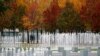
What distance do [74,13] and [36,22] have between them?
5.73 metres

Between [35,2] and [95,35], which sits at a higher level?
[35,2]

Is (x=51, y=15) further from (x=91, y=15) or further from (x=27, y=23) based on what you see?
(x=91, y=15)

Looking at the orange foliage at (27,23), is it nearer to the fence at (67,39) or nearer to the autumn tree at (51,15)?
the fence at (67,39)

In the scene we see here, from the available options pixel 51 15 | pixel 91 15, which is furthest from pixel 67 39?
pixel 91 15

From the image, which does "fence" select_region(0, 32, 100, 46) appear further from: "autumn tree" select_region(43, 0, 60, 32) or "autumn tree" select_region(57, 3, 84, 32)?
"autumn tree" select_region(43, 0, 60, 32)

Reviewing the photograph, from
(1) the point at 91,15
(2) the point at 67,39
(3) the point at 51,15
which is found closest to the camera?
(1) the point at 91,15

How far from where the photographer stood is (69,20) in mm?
40031


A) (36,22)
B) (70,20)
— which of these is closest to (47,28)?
(36,22)

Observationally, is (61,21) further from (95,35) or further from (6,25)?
(6,25)

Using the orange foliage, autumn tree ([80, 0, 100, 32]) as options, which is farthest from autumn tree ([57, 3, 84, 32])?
the orange foliage

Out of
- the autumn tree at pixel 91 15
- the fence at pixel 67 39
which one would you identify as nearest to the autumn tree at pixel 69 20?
the autumn tree at pixel 91 15

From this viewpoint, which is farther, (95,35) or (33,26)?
(33,26)

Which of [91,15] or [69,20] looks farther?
[69,20]

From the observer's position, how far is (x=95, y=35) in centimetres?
4106
